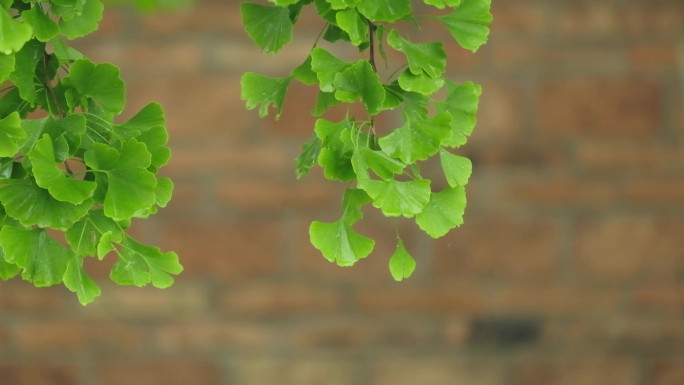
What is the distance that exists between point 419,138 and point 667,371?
1313 millimetres

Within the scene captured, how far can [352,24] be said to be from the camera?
46cm

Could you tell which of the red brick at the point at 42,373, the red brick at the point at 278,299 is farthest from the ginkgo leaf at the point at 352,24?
the red brick at the point at 42,373

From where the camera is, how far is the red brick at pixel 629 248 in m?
1.60

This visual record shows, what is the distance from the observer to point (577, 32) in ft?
5.03

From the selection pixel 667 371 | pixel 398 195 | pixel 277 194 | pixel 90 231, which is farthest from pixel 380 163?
pixel 667 371

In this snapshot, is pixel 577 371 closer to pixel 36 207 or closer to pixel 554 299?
pixel 554 299

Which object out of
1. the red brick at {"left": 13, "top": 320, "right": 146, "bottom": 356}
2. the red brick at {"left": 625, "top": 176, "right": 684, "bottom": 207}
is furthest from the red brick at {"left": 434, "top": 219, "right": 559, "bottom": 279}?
the red brick at {"left": 13, "top": 320, "right": 146, "bottom": 356}

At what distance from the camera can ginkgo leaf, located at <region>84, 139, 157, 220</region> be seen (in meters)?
0.45

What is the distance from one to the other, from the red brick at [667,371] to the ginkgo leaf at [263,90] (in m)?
1.26

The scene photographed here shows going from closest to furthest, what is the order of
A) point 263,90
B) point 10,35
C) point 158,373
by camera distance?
point 10,35 < point 263,90 < point 158,373

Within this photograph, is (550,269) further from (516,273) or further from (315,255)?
(315,255)

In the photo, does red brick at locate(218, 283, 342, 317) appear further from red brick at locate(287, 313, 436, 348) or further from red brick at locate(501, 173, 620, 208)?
red brick at locate(501, 173, 620, 208)

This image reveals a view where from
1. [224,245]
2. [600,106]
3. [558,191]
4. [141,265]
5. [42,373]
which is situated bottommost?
[42,373]

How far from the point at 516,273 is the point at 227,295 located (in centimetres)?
44
